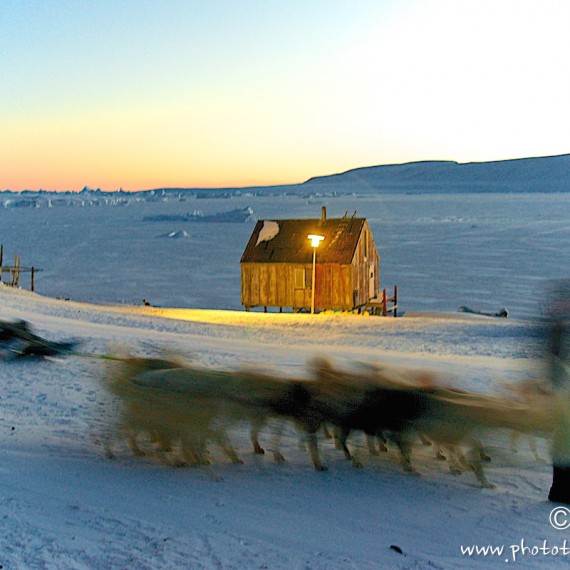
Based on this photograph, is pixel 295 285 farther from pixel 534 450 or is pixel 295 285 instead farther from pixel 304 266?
pixel 534 450

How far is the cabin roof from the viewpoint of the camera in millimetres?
34625

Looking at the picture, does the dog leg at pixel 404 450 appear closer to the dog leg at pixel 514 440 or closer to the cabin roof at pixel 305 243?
the dog leg at pixel 514 440

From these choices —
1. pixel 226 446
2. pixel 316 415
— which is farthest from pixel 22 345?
pixel 316 415

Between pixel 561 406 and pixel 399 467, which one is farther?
pixel 399 467

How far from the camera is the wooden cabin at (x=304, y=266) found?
34.5 meters

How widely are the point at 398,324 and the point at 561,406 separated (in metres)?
17.6

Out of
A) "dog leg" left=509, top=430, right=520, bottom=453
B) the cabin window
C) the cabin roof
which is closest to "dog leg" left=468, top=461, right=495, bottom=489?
"dog leg" left=509, top=430, right=520, bottom=453

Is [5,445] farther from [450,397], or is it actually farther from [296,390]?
[450,397]

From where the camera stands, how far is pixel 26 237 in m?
92.6

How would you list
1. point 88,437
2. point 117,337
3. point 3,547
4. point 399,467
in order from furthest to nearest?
1. point 117,337
2. point 88,437
3. point 399,467
4. point 3,547

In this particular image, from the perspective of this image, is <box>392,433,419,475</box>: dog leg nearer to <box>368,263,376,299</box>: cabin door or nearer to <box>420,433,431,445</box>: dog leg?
<box>420,433,431,445</box>: dog leg

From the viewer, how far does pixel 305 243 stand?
35.6m

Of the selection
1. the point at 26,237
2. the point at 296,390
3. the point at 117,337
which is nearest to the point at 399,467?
the point at 296,390

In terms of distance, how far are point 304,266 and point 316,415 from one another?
2711 centimetres
